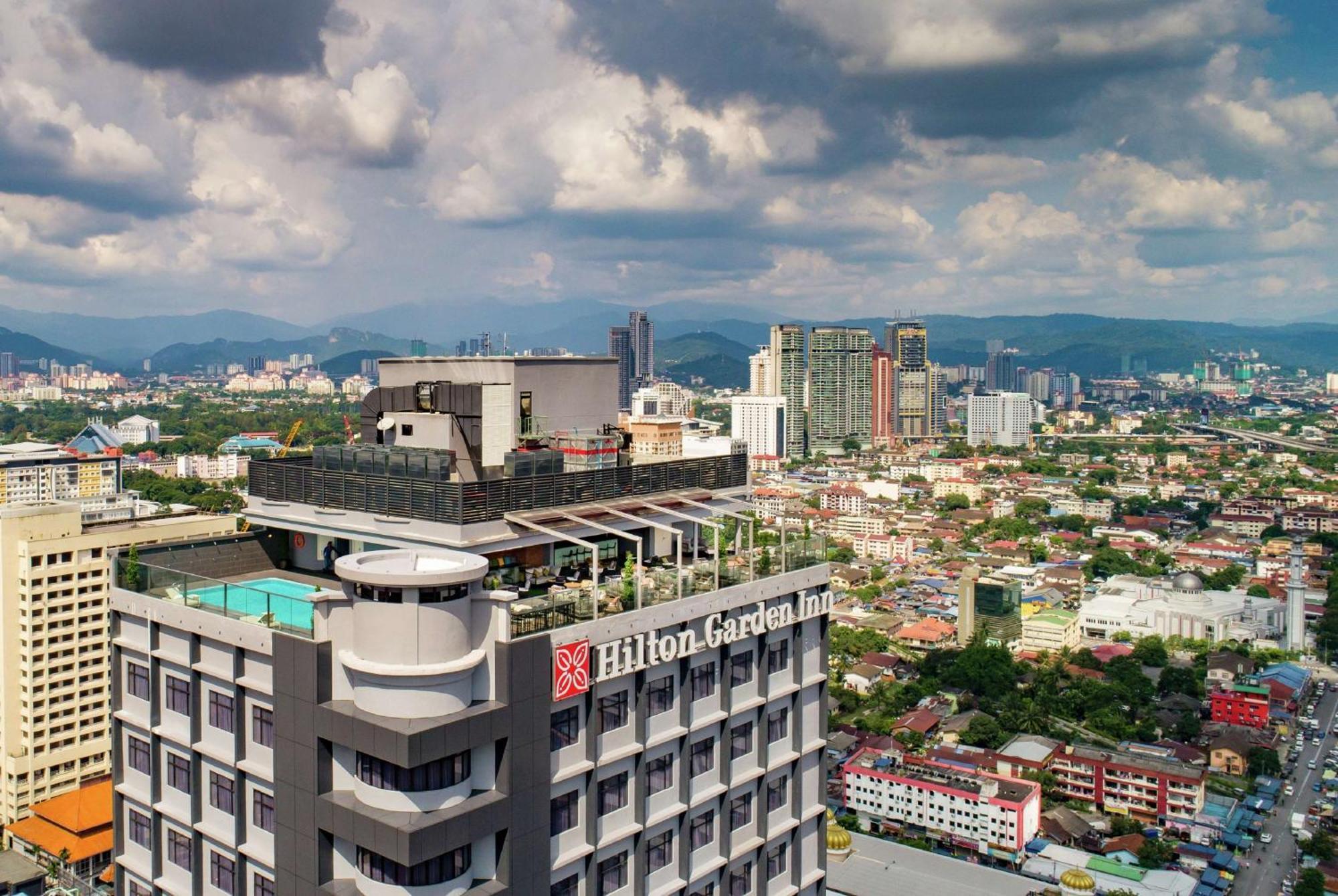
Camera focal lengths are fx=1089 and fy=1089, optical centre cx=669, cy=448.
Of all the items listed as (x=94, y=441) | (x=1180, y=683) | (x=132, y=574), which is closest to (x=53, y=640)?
(x=132, y=574)

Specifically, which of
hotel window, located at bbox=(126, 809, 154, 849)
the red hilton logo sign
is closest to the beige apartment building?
hotel window, located at bbox=(126, 809, 154, 849)

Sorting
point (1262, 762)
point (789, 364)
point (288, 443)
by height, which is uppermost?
point (789, 364)

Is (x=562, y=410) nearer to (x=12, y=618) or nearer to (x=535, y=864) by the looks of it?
(x=535, y=864)

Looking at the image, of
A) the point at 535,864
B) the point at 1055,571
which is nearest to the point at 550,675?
the point at 535,864

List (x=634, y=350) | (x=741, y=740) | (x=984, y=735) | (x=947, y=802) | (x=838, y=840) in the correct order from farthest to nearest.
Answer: (x=634, y=350), (x=984, y=735), (x=947, y=802), (x=838, y=840), (x=741, y=740)

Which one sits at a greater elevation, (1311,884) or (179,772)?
(179,772)

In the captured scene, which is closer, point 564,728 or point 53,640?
point 564,728

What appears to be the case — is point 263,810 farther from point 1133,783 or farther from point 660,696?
point 1133,783

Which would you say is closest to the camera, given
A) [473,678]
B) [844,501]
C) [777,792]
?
[473,678]
